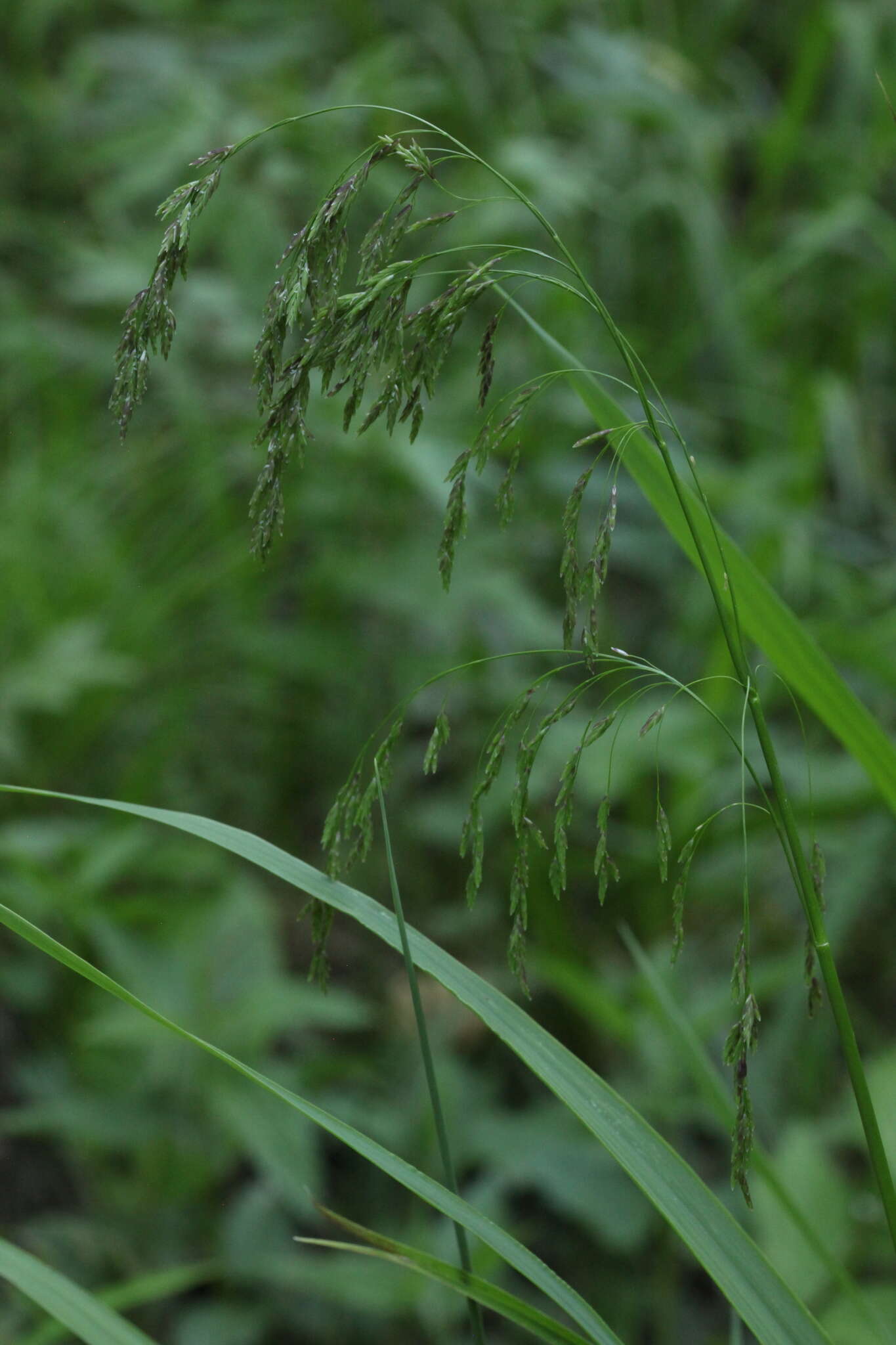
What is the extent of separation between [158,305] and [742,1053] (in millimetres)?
449

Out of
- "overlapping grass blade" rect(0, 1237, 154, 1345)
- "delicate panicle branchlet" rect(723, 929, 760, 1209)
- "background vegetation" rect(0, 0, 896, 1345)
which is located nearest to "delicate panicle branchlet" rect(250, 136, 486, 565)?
"delicate panicle branchlet" rect(723, 929, 760, 1209)

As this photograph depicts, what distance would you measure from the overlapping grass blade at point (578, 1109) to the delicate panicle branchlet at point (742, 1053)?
1.8 inches

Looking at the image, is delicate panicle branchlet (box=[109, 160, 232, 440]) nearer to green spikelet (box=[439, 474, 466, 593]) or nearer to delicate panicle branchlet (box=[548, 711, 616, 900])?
green spikelet (box=[439, 474, 466, 593])

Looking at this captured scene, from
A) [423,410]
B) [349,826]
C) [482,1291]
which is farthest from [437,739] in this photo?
[482,1291]

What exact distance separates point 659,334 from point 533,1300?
206 cm

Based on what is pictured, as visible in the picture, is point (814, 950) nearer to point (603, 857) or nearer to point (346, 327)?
point (603, 857)

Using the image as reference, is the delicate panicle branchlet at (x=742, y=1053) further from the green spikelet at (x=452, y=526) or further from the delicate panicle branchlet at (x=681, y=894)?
the green spikelet at (x=452, y=526)

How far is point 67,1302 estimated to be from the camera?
2.05ft

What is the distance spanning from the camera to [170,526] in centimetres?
242

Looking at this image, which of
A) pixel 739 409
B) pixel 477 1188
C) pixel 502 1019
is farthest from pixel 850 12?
pixel 502 1019

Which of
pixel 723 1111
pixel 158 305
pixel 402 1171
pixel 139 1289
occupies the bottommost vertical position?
pixel 139 1289

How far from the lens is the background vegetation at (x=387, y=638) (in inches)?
64.5

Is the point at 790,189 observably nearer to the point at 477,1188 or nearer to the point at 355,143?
the point at 355,143

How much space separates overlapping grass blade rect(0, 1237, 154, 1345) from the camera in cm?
61
